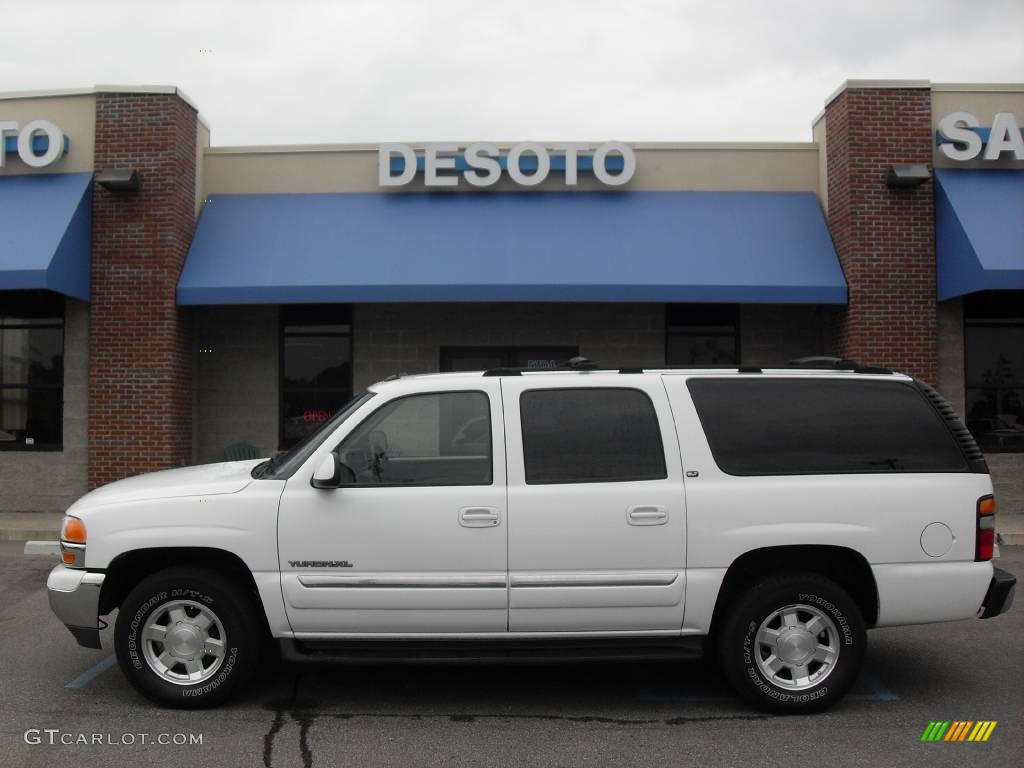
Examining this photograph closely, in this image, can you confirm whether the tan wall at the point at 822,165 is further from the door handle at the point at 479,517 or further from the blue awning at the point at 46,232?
the blue awning at the point at 46,232

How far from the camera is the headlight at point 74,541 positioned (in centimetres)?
505

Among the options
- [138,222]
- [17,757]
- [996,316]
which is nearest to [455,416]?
[17,757]

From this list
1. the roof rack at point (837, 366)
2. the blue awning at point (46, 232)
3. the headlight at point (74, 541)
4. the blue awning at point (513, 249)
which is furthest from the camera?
the blue awning at point (513, 249)

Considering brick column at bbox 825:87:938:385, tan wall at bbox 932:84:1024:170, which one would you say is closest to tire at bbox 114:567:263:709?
brick column at bbox 825:87:938:385

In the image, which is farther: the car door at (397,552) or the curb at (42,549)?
the curb at (42,549)

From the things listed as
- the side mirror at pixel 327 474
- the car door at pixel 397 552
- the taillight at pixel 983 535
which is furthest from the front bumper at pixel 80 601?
the taillight at pixel 983 535

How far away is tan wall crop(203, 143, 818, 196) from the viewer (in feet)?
43.3

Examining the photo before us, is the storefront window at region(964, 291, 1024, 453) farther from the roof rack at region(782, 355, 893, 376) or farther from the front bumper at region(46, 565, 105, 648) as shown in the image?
the front bumper at region(46, 565, 105, 648)

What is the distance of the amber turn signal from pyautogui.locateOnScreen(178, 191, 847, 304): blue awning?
276 inches

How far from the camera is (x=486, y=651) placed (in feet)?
16.2

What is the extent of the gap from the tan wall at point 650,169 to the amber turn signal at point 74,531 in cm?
883

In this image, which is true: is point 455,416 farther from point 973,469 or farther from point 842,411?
point 973,469

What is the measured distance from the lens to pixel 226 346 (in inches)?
527

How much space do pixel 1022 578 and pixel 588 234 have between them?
22.1ft
